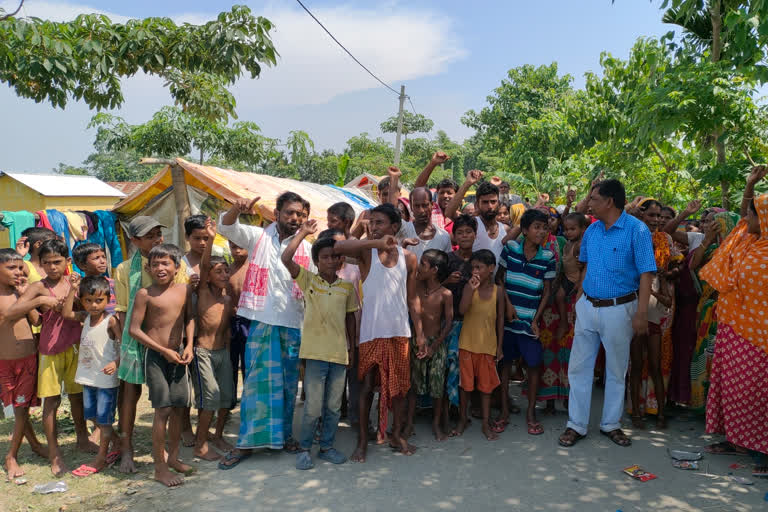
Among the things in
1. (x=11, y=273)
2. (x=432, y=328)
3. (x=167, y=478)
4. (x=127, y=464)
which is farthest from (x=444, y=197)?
(x=11, y=273)

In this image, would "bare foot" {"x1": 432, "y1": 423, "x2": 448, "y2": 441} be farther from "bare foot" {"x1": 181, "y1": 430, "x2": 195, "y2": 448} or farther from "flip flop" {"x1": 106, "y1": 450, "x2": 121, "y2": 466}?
"flip flop" {"x1": 106, "y1": 450, "x2": 121, "y2": 466}

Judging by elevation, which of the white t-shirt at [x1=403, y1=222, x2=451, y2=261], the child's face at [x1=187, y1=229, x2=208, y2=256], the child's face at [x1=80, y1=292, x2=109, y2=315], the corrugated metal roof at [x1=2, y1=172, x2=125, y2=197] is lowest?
the child's face at [x1=80, y1=292, x2=109, y2=315]

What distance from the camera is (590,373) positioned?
415 cm

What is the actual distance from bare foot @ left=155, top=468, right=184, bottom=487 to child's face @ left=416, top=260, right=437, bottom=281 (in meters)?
2.16

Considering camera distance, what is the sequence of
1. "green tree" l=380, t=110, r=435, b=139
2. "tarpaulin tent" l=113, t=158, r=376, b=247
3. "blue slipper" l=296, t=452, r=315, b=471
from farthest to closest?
"green tree" l=380, t=110, r=435, b=139 < "tarpaulin tent" l=113, t=158, r=376, b=247 < "blue slipper" l=296, t=452, r=315, b=471

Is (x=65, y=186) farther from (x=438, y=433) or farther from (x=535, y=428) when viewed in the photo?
(x=535, y=428)

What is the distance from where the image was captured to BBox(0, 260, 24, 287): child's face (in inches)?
144

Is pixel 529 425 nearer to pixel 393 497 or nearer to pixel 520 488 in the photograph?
pixel 520 488

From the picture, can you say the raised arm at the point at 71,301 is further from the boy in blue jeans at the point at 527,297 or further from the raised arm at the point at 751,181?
the raised arm at the point at 751,181

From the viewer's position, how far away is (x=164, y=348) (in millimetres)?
3518

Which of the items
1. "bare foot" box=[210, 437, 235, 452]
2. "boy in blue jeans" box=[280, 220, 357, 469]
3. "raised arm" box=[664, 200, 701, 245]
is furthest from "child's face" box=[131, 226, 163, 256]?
"raised arm" box=[664, 200, 701, 245]

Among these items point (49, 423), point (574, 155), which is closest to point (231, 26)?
point (49, 423)

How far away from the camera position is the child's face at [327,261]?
377cm

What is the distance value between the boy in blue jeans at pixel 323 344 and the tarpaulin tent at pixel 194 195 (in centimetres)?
262
